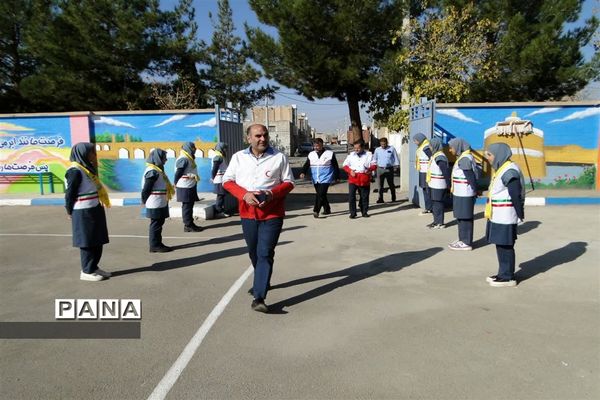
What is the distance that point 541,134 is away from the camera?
12.3 meters

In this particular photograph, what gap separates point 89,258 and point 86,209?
0.62 meters

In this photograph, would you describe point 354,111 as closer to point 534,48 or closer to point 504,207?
point 534,48

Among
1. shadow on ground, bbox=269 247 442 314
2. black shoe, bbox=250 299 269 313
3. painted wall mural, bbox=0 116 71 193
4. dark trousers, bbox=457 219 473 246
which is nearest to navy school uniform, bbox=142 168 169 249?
shadow on ground, bbox=269 247 442 314

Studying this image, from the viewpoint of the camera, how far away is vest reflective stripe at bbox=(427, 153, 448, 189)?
8180 mm

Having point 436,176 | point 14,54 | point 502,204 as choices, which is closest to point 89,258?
point 502,204

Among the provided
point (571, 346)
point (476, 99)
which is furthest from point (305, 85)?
point (571, 346)

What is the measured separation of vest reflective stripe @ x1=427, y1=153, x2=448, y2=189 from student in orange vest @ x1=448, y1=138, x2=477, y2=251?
1.16 meters

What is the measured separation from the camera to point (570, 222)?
901cm

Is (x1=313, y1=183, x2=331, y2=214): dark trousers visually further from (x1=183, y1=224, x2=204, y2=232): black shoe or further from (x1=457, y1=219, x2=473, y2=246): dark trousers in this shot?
(x1=457, y1=219, x2=473, y2=246): dark trousers

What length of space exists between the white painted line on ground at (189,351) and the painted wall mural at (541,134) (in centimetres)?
927

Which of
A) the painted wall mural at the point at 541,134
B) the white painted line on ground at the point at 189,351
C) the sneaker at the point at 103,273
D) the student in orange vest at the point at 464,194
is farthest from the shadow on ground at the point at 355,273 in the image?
the painted wall mural at the point at 541,134

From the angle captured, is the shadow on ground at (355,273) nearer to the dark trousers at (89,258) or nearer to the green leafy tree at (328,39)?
the dark trousers at (89,258)

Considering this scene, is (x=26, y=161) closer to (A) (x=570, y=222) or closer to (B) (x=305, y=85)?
(B) (x=305, y=85)

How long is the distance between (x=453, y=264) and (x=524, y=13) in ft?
46.5
